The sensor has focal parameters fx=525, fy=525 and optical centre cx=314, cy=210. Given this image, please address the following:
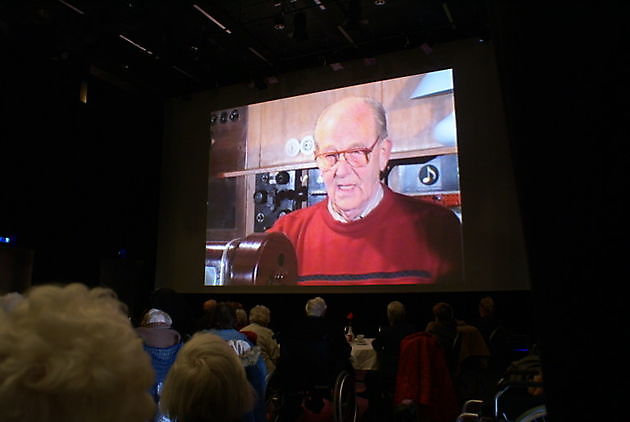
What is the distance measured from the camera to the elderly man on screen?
6.76 meters

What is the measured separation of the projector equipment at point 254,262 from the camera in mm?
7598

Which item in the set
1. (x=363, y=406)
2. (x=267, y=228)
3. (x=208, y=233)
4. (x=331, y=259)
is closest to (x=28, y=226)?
(x=208, y=233)

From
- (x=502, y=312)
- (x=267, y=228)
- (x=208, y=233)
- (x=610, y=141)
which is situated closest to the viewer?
(x=610, y=141)

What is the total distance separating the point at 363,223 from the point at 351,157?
36.3 inches

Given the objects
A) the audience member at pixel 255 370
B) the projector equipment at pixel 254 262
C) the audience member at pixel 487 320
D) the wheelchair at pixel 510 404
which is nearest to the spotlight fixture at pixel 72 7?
the projector equipment at pixel 254 262

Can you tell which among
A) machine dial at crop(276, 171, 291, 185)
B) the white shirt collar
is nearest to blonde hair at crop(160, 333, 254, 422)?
the white shirt collar

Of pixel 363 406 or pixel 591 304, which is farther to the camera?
pixel 363 406

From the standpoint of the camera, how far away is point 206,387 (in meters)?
1.53

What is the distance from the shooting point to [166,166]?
933 centimetres

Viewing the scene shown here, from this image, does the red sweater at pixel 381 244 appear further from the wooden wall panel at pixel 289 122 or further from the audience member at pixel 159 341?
the audience member at pixel 159 341

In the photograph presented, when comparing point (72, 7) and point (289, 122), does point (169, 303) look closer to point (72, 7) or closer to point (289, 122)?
point (289, 122)

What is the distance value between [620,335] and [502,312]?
684 cm

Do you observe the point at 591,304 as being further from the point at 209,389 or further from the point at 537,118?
the point at 209,389

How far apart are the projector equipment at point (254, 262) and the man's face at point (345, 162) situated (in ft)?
3.49
